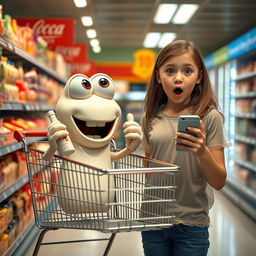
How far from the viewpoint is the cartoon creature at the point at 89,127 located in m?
1.83

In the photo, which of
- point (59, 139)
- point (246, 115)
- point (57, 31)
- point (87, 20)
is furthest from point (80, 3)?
point (59, 139)

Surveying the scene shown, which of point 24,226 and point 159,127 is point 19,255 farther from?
point 159,127

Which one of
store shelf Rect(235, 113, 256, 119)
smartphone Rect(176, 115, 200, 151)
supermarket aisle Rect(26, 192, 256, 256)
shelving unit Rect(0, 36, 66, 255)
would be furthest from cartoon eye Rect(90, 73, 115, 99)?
store shelf Rect(235, 113, 256, 119)

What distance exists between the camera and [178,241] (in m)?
1.90

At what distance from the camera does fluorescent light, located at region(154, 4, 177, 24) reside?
696 centimetres

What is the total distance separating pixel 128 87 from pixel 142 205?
11.6 metres

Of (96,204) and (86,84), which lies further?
(86,84)

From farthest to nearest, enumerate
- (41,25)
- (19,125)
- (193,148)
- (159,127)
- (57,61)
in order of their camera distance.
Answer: (57,61), (41,25), (19,125), (159,127), (193,148)

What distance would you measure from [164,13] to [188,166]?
6084mm

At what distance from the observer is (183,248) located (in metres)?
1.88

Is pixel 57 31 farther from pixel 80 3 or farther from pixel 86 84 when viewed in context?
pixel 86 84

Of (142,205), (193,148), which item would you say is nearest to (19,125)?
(142,205)

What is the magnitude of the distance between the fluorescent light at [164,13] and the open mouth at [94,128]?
534cm

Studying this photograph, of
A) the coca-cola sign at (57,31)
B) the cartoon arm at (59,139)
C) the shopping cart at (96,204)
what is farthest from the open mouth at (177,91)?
the coca-cola sign at (57,31)
